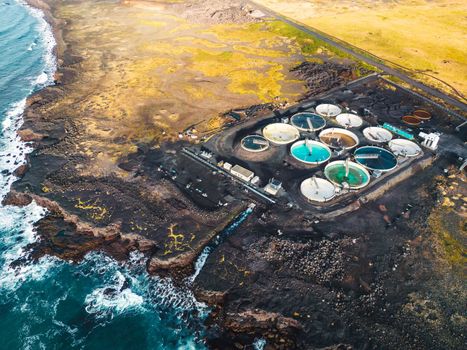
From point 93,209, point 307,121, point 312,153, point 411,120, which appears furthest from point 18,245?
point 411,120

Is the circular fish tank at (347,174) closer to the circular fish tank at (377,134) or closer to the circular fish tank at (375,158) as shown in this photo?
the circular fish tank at (375,158)

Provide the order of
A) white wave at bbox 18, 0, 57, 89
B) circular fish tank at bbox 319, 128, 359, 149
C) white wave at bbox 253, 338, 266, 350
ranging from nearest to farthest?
white wave at bbox 253, 338, 266, 350
circular fish tank at bbox 319, 128, 359, 149
white wave at bbox 18, 0, 57, 89

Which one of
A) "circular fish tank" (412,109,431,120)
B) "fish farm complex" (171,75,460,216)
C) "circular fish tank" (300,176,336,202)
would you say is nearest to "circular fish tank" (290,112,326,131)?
"fish farm complex" (171,75,460,216)

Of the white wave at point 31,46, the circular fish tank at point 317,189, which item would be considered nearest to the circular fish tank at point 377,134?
the circular fish tank at point 317,189

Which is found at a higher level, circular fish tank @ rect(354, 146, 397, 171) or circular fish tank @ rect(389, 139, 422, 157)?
circular fish tank @ rect(354, 146, 397, 171)

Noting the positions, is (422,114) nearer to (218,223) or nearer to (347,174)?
(347,174)

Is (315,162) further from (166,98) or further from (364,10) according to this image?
(364,10)

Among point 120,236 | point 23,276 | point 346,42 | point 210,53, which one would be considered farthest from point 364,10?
point 23,276

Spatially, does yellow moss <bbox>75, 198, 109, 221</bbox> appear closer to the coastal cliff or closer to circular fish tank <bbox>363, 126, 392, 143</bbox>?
the coastal cliff
